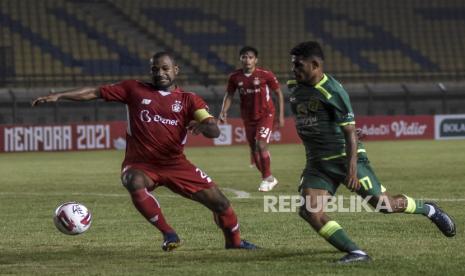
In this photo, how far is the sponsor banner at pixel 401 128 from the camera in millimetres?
37906

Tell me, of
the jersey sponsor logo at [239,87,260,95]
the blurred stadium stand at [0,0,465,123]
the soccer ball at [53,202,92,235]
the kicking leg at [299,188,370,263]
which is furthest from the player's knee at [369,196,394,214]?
the blurred stadium stand at [0,0,465,123]

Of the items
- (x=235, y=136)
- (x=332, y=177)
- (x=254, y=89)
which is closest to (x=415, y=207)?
(x=332, y=177)

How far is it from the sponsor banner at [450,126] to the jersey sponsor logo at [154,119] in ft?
98.7

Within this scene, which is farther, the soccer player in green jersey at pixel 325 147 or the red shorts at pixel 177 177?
the red shorts at pixel 177 177

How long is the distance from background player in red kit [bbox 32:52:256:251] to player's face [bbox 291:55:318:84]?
106 cm

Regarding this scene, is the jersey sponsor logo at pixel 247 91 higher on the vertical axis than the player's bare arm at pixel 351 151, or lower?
lower

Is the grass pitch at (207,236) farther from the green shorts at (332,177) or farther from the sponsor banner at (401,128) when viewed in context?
the sponsor banner at (401,128)

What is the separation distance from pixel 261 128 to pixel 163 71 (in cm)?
839

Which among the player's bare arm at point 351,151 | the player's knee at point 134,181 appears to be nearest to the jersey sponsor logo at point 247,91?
the player's knee at point 134,181

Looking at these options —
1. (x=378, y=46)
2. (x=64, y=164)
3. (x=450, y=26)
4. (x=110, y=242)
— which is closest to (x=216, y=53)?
(x=378, y=46)

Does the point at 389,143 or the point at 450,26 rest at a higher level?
the point at 450,26

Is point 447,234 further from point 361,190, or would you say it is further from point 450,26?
point 450,26

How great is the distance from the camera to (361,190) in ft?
28.4

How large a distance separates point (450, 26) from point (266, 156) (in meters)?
31.8
